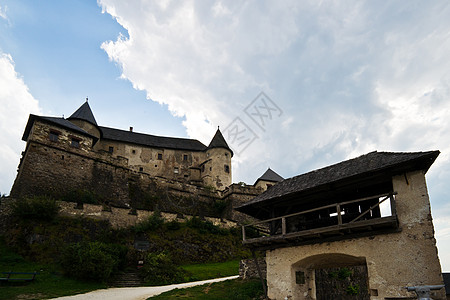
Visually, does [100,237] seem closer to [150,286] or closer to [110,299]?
[150,286]

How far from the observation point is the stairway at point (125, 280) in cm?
1970

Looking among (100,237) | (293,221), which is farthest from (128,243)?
(293,221)

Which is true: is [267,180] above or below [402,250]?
above

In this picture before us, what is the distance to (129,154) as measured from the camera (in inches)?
1786

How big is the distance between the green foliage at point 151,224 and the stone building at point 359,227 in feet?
39.4

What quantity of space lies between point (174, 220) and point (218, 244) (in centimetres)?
431

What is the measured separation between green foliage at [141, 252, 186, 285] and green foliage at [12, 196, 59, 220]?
24.4ft

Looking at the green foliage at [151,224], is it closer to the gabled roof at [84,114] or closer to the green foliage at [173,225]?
the green foliage at [173,225]

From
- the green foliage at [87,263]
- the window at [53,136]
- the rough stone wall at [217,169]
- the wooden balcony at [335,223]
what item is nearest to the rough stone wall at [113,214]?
the green foliage at [87,263]

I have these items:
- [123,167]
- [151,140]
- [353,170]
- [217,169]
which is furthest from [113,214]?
[151,140]

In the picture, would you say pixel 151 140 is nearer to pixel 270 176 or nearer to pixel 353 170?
pixel 270 176

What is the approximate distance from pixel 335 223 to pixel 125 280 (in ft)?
43.1

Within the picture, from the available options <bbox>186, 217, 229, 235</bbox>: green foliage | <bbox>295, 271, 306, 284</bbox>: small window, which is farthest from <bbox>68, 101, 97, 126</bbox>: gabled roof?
<bbox>295, 271, 306, 284</bbox>: small window

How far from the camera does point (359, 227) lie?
40.7 feet
